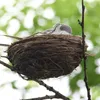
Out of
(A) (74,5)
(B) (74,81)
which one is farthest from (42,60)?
(A) (74,5)

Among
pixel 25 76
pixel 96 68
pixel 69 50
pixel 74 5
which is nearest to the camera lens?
pixel 69 50

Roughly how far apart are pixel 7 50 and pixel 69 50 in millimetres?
490

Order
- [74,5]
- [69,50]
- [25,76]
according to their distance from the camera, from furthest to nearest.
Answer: [74,5] < [25,76] < [69,50]

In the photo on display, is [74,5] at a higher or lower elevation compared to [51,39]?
lower

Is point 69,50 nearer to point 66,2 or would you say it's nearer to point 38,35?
point 38,35

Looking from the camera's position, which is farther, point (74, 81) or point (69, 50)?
point (74, 81)

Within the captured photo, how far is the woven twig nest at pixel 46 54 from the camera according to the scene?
3393 millimetres

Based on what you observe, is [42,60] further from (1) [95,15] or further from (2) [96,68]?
(1) [95,15]

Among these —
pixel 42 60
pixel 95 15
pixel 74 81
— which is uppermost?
pixel 42 60

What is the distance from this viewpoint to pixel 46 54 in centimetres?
339

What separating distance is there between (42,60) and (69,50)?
21 centimetres

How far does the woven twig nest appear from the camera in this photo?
3393mm

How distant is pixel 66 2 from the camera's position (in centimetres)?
563

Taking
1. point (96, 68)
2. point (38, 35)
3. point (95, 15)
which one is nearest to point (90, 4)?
point (95, 15)
